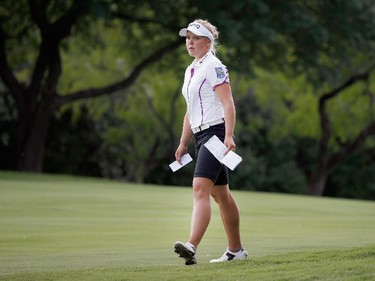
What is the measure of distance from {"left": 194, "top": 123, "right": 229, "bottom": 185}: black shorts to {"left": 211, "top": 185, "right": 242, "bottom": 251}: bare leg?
79 millimetres

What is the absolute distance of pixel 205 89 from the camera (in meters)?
9.40

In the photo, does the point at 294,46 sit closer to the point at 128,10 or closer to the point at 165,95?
the point at 128,10

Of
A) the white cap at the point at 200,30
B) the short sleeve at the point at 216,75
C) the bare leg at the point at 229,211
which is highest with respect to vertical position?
the white cap at the point at 200,30

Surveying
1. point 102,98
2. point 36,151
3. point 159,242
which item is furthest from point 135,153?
point 159,242

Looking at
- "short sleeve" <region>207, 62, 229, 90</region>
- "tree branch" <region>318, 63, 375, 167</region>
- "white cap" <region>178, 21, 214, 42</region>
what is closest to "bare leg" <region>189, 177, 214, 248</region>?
"short sleeve" <region>207, 62, 229, 90</region>

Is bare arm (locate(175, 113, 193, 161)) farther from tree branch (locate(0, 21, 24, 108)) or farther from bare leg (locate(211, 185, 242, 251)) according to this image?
tree branch (locate(0, 21, 24, 108))

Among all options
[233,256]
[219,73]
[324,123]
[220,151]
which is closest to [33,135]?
[324,123]

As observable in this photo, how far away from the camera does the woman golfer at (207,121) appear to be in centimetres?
931

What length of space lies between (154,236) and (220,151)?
195 inches

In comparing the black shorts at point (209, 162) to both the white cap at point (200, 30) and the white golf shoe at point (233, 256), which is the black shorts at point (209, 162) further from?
the white cap at point (200, 30)

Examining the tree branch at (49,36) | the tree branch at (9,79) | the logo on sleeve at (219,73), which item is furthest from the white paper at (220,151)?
the tree branch at (9,79)

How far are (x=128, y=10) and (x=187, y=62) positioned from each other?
5251mm

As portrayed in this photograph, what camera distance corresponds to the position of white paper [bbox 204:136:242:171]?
901 cm

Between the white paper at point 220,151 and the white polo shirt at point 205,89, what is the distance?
0.23 m
